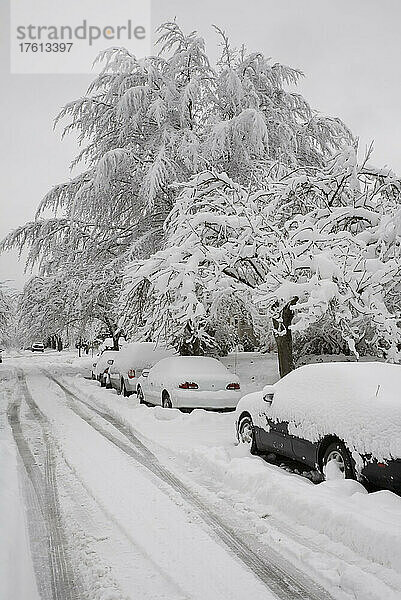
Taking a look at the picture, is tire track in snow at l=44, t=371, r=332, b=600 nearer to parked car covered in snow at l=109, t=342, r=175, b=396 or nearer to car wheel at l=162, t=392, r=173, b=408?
car wheel at l=162, t=392, r=173, b=408

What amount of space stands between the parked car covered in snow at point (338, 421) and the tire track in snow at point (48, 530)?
315 cm

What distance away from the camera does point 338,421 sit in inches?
269

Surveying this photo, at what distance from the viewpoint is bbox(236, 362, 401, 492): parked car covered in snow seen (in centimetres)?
611

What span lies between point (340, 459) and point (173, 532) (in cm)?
238

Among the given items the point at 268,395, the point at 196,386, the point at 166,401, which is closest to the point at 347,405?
the point at 268,395

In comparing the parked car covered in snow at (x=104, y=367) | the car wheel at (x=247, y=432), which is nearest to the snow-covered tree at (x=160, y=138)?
the parked car covered in snow at (x=104, y=367)

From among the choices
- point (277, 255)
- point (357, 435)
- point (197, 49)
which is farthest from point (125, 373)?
point (357, 435)

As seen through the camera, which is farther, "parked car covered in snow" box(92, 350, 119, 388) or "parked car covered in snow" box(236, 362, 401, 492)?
"parked car covered in snow" box(92, 350, 119, 388)

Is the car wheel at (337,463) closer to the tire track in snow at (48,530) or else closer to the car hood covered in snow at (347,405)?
the car hood covered in snow at (347,405)

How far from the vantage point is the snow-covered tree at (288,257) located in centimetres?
1188

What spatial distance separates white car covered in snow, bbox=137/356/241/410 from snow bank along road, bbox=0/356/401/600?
3.12 meters

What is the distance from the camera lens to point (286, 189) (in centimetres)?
1424

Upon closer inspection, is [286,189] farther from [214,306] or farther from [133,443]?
[133,443]

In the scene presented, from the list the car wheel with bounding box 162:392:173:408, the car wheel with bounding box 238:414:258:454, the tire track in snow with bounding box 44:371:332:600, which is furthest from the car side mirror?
the car wheel with bounding box 162:392:173:408
